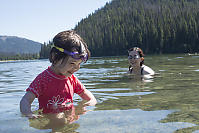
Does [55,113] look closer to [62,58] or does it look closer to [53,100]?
[53,100]

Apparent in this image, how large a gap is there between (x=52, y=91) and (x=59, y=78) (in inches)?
9.1

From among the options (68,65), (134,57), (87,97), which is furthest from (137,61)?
(68,65)

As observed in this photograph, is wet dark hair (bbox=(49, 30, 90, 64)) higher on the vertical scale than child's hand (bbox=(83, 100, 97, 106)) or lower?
higher

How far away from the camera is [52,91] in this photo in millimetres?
3738

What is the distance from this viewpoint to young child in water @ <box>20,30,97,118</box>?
3482 millimetres

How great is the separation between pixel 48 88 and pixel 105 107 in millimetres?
1085

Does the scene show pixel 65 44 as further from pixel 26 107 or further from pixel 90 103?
pixel 90 103

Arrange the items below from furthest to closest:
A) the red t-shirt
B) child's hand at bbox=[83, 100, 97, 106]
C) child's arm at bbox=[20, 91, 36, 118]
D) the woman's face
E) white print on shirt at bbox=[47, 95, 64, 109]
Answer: the woman's face → child's hand at bbox=[83, 100, 97, 106] → white print on shirt at bbox=[47, 95, 64, 109] → the red t-shirt → child's arm at bbox=[20, 91, 36, 118]

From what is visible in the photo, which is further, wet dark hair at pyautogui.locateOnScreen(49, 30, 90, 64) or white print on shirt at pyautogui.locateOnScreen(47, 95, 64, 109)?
white print on shirt at pyautogui.locateOnScreen(47, 95, 64, 109)

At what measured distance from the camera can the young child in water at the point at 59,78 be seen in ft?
11.4

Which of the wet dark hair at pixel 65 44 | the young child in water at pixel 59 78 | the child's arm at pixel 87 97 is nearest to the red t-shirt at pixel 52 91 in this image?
the young child in water at pixel 59 78

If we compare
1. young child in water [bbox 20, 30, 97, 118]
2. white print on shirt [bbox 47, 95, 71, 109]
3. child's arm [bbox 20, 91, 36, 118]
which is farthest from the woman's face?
child's arm [bbox 20, 91, 36, 118]

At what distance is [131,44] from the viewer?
4085 inches

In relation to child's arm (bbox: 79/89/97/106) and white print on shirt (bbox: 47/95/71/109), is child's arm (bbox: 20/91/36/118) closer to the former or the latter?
white print on shirt (bbox: 47/95/71/109)
